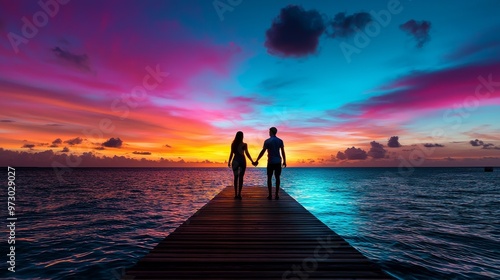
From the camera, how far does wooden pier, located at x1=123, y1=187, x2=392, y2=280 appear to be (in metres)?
3.73

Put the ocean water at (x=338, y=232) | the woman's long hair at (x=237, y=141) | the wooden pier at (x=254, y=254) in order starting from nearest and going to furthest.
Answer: the wooden pier at (x=254, y=254) < the ocean water at (x=338, y=232) < the woman's long hair at (x=237, y=141)

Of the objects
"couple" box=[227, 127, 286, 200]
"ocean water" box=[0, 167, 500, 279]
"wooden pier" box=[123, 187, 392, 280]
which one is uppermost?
"couple" box=[227, 127, 286, 200]

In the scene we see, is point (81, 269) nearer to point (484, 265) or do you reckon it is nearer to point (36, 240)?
point (36, 240)

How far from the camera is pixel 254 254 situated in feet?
15.0

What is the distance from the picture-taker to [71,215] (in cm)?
1944

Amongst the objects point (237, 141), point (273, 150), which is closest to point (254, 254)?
point (273, 150)

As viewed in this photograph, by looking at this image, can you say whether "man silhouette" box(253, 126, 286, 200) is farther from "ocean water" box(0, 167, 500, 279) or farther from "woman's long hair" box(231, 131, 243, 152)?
"ocean water" box(0, 167, 500, 279)

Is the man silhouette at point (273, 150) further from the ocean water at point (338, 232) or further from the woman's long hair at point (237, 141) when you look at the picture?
the ocean water at point (338, 232)

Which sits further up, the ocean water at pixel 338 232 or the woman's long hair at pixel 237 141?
the woman's long hair at pixel 237 141

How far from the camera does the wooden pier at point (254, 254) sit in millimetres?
3730

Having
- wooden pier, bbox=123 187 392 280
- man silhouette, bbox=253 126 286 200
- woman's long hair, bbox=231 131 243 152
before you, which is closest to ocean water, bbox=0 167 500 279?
wooden pier, bbox=123 187 392 280

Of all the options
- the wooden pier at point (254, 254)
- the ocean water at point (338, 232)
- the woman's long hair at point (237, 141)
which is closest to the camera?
the wooden pier at point (254, 254)

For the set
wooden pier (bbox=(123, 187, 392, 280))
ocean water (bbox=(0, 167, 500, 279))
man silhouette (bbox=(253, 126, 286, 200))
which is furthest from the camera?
man silhouette (bbox=(253, 126, 286, 200))

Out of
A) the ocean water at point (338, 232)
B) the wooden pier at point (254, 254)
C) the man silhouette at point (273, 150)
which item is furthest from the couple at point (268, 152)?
the ocean water at point (338, 232)
